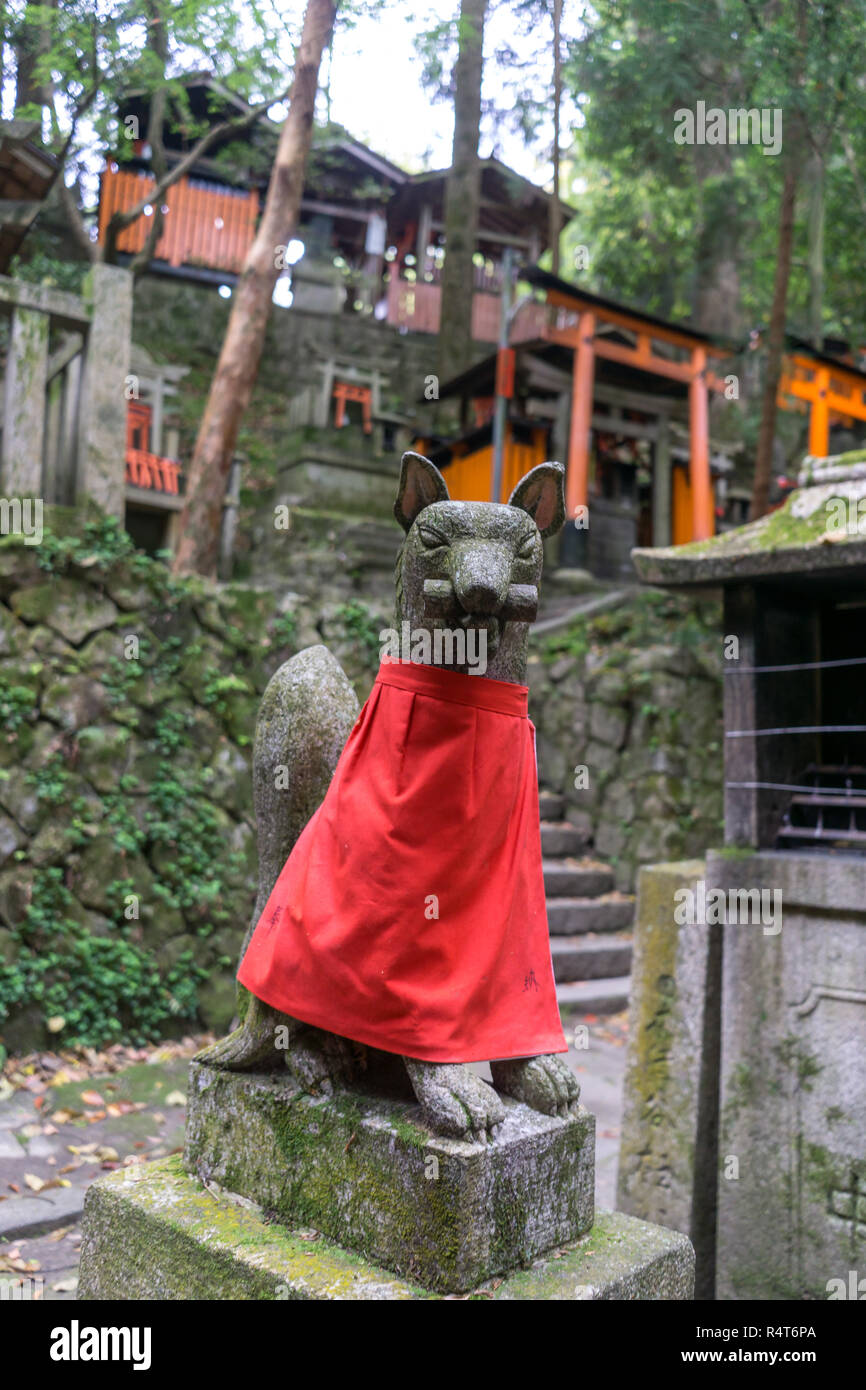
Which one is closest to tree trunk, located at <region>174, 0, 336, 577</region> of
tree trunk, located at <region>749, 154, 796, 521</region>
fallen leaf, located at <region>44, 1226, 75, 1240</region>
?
tree trunk, located at <region>749, 154, 796, 521</region>

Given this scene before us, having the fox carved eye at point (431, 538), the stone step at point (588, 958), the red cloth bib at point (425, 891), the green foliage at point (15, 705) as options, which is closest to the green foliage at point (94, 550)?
the green foliage at point (15, 705)

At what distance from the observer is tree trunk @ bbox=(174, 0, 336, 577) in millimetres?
7730

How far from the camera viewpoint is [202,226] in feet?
57.4

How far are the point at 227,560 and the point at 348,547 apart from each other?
10.5 ft

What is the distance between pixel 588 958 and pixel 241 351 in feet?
18.1

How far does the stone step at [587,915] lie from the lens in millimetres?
7996

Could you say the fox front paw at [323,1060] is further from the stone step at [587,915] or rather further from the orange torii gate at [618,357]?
the orange torii gate at [618,357]

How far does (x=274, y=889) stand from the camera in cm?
252

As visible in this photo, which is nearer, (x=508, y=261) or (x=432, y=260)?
→ (x=508, y=261)

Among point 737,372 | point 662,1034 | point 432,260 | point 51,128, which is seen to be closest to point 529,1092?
point 662,1034

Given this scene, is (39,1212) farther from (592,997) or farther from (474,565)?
(592,997)

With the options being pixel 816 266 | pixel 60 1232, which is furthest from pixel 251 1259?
pixel 816 266

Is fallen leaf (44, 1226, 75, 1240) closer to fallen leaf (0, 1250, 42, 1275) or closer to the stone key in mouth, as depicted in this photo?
fallen leaf (0, 1250, 42, 1275)

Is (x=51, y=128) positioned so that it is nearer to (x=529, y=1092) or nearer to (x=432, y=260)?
(x=529, y=1092)
